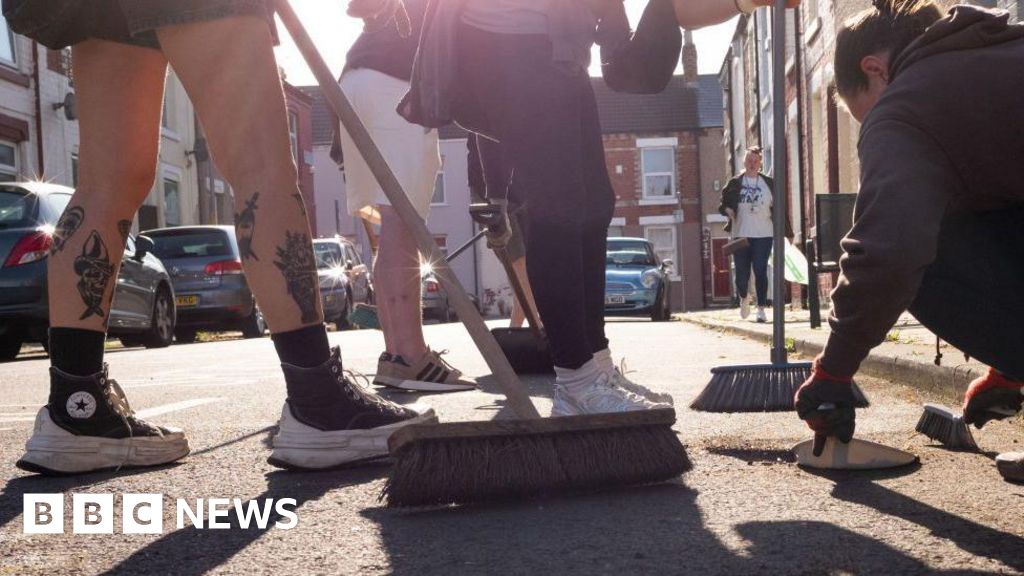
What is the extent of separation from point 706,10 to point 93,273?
1656mm

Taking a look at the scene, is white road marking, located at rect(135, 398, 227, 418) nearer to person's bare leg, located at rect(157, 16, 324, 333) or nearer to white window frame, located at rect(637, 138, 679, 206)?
person's bare leg, located at rect(157, 16, 324, 333)

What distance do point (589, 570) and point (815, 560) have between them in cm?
35

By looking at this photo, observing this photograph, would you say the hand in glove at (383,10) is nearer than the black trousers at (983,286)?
No

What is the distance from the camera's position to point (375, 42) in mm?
5156

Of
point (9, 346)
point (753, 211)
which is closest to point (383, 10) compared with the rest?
point (9, 346)

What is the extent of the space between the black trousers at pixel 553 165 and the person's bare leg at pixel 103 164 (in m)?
0.84

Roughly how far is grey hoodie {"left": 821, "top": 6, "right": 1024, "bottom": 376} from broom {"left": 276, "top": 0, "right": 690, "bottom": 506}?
1.55ft

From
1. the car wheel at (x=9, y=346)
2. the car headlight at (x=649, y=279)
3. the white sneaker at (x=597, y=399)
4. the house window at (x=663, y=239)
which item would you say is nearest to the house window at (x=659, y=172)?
the house window at (x=663, y=239)

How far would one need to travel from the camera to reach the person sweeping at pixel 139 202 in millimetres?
2768

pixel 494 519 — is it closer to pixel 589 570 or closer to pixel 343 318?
pixel 589 570

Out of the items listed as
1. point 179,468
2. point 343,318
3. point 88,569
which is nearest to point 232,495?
point 179,468

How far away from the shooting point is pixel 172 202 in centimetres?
2567

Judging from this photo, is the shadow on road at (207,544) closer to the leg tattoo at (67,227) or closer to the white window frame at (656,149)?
the leg tattoo at (67,227)

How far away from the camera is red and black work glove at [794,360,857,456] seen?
245 cm
